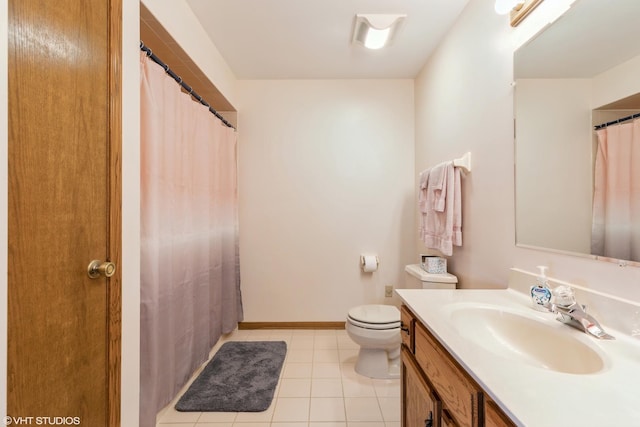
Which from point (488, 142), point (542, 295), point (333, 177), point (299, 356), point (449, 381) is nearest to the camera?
point (449, 381)

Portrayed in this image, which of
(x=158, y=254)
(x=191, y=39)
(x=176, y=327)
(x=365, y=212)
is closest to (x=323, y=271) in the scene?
(x=365, y=212)

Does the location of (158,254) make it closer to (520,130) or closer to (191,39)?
(191,39)

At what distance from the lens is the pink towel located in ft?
5.49

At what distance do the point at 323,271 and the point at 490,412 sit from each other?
2069mm

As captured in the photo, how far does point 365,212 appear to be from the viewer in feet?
8.54

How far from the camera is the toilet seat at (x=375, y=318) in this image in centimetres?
179

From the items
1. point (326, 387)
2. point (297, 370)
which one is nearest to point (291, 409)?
point (326, 387)

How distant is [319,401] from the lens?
1.63 m

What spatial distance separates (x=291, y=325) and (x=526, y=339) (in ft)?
6.73

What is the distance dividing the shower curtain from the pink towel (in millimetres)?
1562

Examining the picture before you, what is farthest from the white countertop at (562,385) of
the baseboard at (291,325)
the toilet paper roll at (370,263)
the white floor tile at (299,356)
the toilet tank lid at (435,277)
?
the baseboard at (291,325)

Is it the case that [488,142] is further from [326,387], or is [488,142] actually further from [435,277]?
[326,387]

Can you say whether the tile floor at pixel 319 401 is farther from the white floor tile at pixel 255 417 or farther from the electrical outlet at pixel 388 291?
the electrical outlet at pixel 388 291

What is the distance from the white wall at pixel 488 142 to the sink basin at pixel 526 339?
9.1 inches
